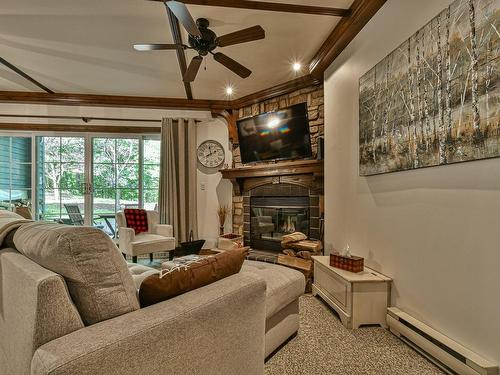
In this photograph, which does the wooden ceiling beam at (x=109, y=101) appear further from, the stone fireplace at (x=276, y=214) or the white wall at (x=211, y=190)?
the stone fireplace at (x=276, y=214)

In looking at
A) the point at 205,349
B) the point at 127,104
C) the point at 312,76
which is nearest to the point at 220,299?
the point at 205,349

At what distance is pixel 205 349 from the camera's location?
108 centimetres

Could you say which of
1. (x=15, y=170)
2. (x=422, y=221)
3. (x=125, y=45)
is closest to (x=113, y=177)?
(x=15, y=170)

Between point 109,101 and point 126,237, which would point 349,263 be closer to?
point 126,237

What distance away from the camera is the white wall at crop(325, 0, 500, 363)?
1370mm

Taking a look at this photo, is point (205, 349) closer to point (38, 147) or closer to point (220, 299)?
point (220, 299)

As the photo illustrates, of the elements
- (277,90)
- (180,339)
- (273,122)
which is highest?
(277,90)

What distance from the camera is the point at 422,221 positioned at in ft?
5.87

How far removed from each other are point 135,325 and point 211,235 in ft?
13.0

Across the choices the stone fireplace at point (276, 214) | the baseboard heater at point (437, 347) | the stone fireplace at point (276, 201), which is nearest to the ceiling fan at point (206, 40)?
the stone fireplace at point (276, 201)

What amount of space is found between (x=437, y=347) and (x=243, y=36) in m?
2.59

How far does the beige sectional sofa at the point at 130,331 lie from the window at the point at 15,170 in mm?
4396

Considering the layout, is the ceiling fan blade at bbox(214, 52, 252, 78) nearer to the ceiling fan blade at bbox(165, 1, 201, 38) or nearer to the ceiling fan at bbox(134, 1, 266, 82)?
the ceiling fan at bbox(134, 1, 266, 82)

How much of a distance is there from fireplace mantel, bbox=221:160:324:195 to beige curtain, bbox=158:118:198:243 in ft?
2.52
